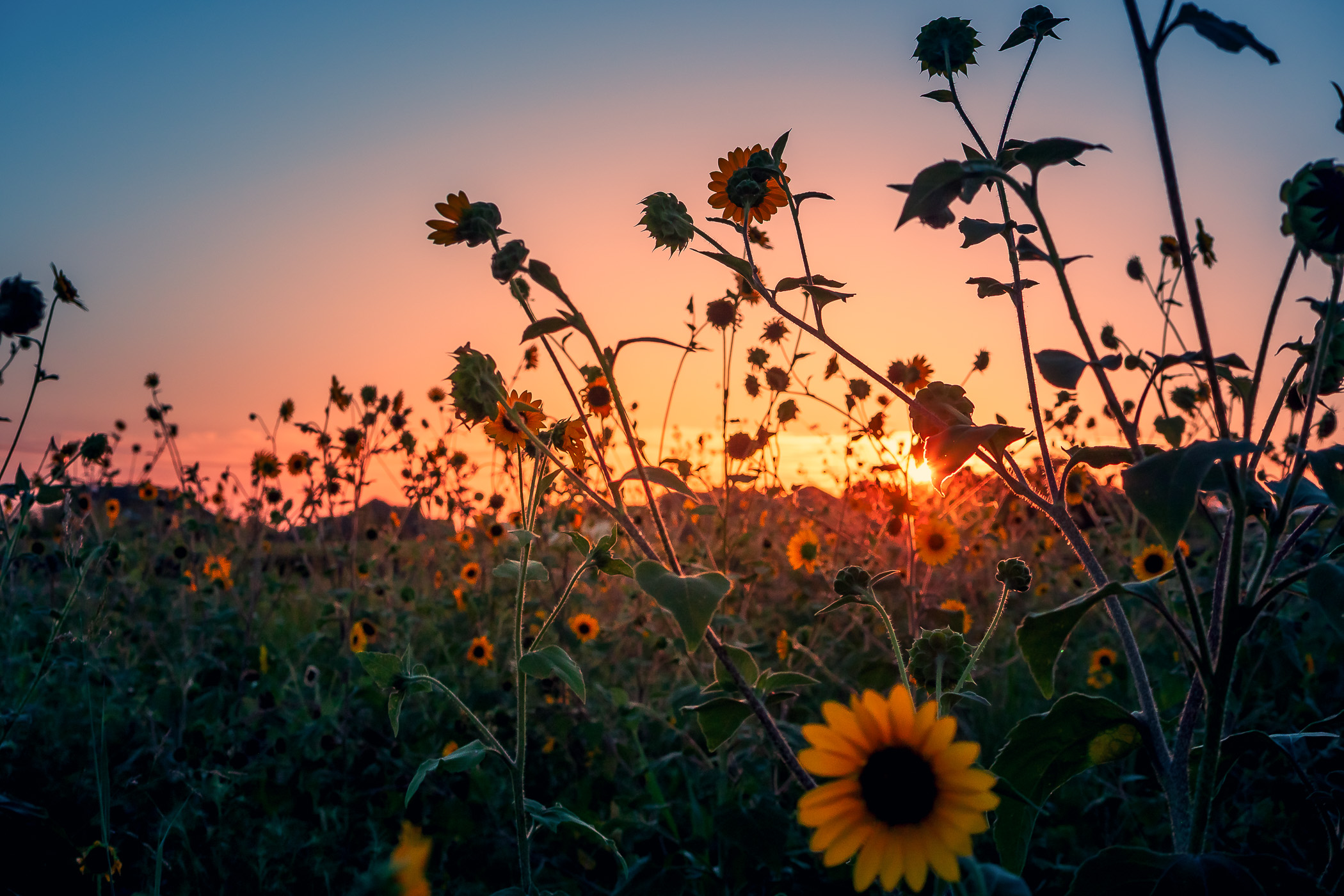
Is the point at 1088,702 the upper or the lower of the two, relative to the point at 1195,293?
lower

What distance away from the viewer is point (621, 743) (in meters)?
2.38

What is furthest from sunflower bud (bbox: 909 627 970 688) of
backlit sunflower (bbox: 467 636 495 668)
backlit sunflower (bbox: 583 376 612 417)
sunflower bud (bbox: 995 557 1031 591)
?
backlit sunflower (bbox: 467 636 495 668)

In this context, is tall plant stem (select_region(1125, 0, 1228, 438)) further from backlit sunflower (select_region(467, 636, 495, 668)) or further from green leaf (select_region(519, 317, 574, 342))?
backlit sunflower (select_region(467, 636, 495, 668))

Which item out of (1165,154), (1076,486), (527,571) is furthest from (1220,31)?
(1076,486)

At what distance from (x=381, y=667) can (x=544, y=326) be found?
50 centimetres

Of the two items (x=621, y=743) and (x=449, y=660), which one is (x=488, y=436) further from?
(x=449, y=660)

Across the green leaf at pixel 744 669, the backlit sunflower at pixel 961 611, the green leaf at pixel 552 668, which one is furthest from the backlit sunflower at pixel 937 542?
the green leaf at pixel 552 668

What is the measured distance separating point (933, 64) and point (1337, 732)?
1.06m

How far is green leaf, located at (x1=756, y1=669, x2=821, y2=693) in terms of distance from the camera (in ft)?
3.58

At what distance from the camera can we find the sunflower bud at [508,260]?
107 cm

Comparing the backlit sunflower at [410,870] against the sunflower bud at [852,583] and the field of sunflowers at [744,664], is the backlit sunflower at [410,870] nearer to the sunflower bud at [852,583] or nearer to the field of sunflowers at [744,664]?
the field of sunflowers at [744,664]

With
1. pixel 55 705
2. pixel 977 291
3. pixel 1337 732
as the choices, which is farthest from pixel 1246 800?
pixel 55 705

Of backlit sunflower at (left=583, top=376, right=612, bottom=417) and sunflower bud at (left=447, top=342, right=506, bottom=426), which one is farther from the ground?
backlit sunflower at (left=583, top=376, right=612, bottom=417)

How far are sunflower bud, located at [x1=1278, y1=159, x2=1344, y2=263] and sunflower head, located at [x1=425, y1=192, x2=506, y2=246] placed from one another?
0.93 m
